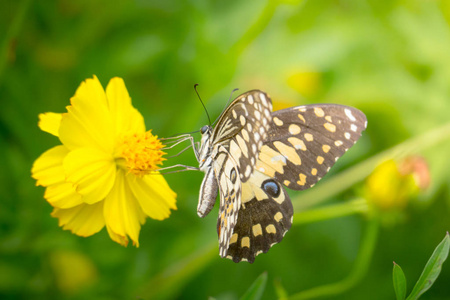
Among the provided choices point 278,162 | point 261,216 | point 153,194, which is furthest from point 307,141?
point 153,194

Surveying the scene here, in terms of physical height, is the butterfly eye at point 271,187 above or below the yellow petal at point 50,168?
below

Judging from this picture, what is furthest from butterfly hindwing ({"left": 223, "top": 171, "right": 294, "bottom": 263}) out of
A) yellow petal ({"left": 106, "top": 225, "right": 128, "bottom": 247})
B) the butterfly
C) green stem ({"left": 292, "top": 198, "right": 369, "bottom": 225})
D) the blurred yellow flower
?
the blurred yellow flower

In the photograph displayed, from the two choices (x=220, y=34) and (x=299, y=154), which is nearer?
(x=299, y=154)

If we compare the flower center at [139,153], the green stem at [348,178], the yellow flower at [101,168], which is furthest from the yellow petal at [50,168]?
the green stem at [348,178]

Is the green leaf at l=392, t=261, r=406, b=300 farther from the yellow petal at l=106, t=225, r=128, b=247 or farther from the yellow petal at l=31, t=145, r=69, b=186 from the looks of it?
the yellow petal at l=31, t=145, r=69, b=186

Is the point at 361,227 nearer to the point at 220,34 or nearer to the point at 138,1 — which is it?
the point at 220,34

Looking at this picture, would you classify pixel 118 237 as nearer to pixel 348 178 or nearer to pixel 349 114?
pixel 349 114

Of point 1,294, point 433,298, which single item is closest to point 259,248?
point 1,294

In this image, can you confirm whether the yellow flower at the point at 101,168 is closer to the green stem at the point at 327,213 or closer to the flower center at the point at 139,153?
the flower center at the point at 139,153
